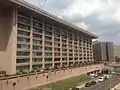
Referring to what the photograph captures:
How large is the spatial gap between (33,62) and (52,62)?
17.3 meters

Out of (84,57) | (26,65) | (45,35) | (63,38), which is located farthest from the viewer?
(84,57)

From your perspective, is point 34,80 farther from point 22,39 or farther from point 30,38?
point 30,38

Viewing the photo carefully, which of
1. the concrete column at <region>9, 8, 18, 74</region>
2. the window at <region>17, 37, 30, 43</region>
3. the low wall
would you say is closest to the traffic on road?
→ the low wall

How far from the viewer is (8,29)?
70625 mm

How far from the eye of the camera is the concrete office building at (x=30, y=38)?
6988 centimetres

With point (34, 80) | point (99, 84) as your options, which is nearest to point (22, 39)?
point (34, 80)

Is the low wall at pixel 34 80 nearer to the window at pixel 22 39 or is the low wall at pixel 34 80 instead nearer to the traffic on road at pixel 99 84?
the traffic on road at pixel 99 84

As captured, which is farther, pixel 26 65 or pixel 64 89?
pixel 26 65

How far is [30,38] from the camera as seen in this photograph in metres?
80.9

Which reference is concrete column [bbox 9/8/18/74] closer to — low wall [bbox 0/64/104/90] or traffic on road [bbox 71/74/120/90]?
low wall [bbox 0/64/104/90]

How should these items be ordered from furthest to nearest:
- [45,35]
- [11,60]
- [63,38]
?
[63,38] < [45,35] < [11,60]

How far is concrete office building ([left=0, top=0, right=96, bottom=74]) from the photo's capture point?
229 ft

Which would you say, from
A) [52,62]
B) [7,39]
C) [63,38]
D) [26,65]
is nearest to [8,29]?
[7,39]

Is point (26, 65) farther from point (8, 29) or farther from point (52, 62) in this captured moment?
point (52, 62)
